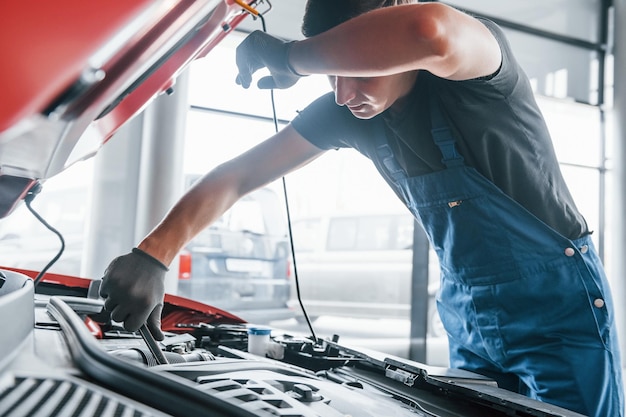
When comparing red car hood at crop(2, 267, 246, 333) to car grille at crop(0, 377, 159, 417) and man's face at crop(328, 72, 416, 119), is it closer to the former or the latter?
man's face at crop(328, 72, 416, 119)

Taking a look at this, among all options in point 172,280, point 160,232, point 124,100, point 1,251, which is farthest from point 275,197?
point 124,100

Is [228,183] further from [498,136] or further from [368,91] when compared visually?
[498,136]

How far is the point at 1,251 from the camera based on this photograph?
348cm

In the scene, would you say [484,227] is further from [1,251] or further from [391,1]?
[1,251]

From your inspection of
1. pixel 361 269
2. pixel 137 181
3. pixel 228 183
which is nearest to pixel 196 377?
pixel 228 183

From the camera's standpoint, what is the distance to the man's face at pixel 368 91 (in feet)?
3.34

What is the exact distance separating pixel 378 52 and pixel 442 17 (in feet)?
0.32

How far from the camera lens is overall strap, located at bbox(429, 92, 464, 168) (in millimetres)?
1067

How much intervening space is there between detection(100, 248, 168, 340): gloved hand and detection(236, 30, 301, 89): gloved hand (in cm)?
39

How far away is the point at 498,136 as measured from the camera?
103 cm

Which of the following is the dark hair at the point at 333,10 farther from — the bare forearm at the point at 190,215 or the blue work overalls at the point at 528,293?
the bare forearm at the point at 190,215

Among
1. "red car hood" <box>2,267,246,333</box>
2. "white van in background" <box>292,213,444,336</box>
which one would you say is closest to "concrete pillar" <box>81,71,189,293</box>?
"red car hood" <box>2,267,246,333</box>

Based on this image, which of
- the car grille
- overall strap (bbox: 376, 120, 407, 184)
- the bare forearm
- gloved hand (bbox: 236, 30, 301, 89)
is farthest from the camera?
overall strap (bbox: 376, 120, 407, 184)

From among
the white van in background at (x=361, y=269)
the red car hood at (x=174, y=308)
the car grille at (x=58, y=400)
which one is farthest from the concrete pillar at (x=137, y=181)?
the car grille at (x=58, y=400)
